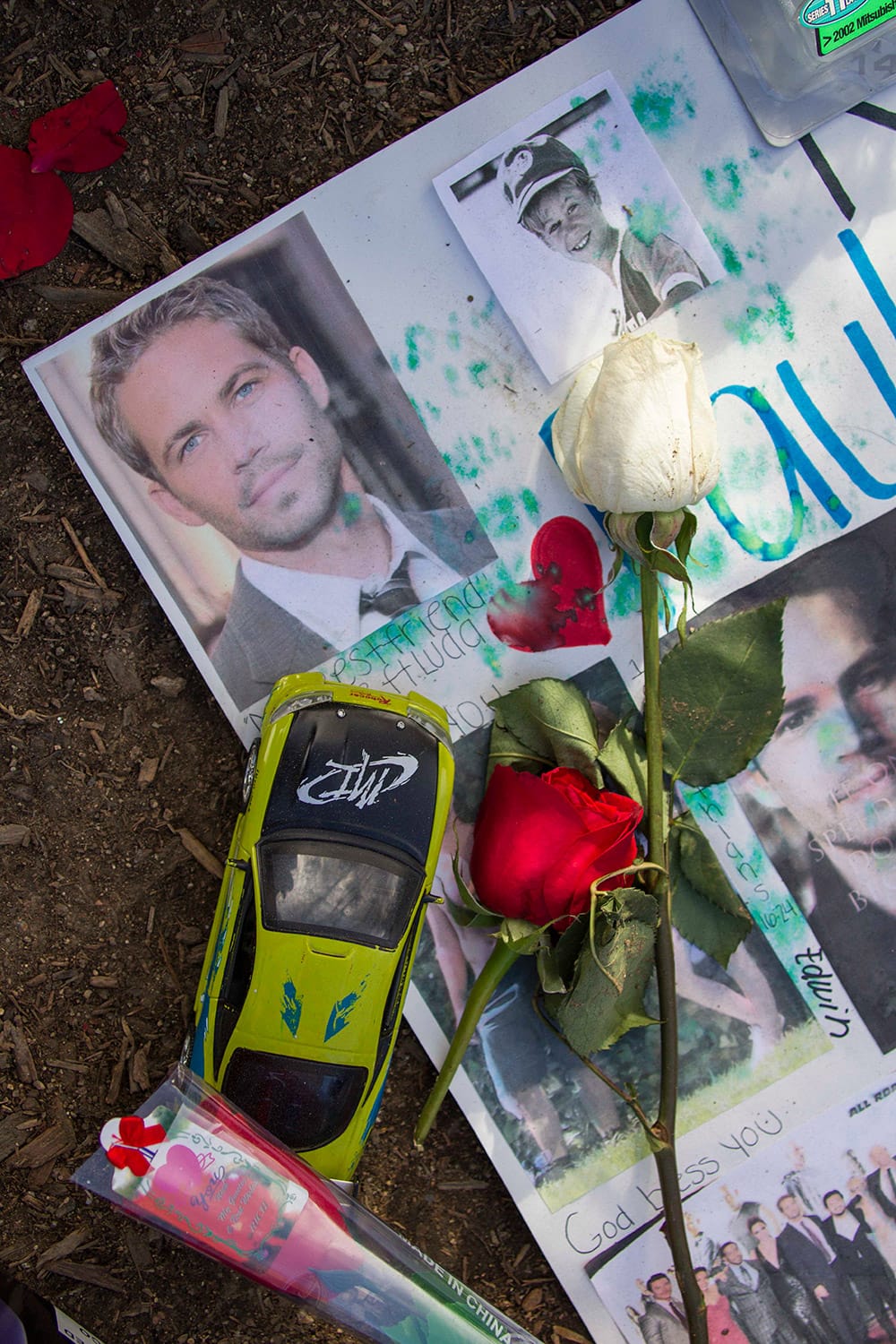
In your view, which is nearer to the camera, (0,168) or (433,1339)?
(433,1339)

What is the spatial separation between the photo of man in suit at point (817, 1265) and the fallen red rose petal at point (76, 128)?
1088 mm

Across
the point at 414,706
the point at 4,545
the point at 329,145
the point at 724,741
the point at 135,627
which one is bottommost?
the point at 724,741

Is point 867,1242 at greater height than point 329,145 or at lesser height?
lesser

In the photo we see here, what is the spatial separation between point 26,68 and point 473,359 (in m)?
0.44

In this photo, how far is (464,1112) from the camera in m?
0.83

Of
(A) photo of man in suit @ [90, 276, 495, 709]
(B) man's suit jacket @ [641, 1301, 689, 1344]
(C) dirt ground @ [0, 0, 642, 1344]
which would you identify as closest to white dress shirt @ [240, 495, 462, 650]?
(A) photo of man in suit @ [90, 276, 495, 709]

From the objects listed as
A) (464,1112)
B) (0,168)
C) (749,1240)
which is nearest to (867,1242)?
(749,1240)

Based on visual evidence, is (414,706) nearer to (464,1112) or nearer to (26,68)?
(464,1112)

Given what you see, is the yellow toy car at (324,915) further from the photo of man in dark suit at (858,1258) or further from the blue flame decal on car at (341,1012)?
the photo of man in dark suit at (858,1258)

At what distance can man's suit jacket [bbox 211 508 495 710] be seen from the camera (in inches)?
32.3

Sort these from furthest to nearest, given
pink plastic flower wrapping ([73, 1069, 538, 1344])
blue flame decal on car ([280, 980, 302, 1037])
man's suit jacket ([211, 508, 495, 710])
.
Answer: man's suit jacket ([211, 508, 495, 710]) < blue flame decal on car ([280, 980, 302, 1037]) < pink plastic flower wrapping ([73, 1069, 538, 1344])

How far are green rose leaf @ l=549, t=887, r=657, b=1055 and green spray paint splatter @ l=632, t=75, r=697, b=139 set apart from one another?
64 cm

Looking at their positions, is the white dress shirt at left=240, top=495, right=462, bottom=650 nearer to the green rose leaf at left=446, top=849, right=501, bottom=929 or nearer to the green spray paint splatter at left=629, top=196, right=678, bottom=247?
the green rose leaf at left=446, top=849, right=501, bottom=929

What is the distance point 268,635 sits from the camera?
0.82 meters
